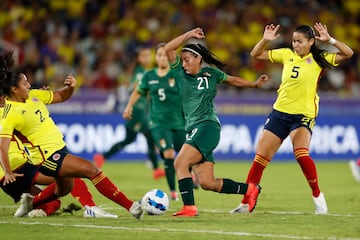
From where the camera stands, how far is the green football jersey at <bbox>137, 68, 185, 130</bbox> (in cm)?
1518

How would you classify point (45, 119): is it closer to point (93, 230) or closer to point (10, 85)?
point (10, 85)

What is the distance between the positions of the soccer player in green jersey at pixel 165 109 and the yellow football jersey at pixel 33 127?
13.2ft

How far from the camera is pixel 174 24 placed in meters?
27.9

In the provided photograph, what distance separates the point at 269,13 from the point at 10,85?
66.1 feet

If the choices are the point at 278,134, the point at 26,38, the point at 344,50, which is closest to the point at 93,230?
the point at 278,134

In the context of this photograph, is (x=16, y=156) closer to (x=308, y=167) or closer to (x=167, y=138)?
(x=167, y=138)

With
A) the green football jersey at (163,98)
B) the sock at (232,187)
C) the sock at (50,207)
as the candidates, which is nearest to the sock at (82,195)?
the sock at (50,207)

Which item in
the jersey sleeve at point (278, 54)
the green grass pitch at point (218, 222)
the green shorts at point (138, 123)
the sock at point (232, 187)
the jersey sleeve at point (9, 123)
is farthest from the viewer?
the green shorts at point (138, 123)

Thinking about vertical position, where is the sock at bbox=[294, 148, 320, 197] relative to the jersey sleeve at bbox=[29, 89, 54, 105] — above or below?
below

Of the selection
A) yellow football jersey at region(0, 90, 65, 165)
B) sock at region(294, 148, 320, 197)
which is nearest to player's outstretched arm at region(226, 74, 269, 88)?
sock at region(294, 148, 320, 197)

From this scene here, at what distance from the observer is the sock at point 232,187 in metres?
11.5

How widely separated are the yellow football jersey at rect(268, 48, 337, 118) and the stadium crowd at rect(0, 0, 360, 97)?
498 inches

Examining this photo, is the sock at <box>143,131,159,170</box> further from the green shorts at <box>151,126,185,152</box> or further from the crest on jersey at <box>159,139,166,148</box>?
the crest on jersey at <box>159,139,166,148</box>

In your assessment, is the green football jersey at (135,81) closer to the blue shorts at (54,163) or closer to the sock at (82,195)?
the sock at (82,195)
